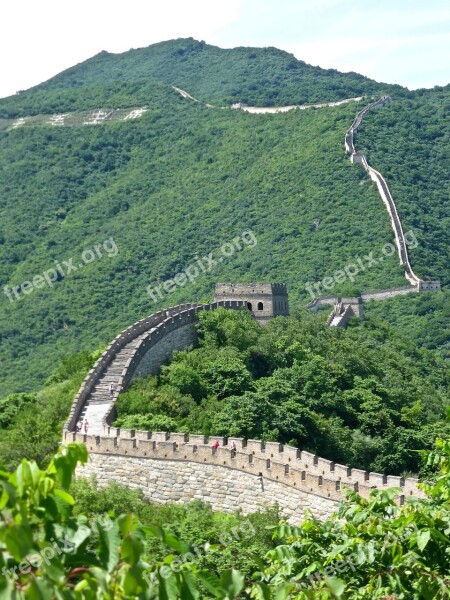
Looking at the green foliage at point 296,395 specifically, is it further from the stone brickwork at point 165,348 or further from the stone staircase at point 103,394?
the stone staircase at point 103,394

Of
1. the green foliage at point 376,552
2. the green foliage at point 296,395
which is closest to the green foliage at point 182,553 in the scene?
the green foliage at point 376,552

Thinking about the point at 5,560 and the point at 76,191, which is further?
the point at 76,191

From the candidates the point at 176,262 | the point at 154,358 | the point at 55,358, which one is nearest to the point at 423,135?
the point at 176,262

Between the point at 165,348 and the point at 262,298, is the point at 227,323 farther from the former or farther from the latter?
the point at 262,298

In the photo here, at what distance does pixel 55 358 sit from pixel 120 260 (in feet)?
65.1

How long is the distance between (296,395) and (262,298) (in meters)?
12.4

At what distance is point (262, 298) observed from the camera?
178ft

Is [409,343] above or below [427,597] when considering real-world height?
below

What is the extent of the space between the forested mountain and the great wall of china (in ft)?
106

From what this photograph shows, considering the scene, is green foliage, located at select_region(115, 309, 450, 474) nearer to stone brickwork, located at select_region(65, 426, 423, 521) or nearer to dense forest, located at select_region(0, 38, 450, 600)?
dense forest, located at select_region(0, 38, 450, 600)

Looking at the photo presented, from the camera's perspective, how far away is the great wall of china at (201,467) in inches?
1172

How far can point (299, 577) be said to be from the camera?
14406 millimetres

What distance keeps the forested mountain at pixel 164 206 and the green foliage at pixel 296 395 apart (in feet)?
83.3

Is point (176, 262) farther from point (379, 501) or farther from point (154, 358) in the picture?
point (379, 501)
